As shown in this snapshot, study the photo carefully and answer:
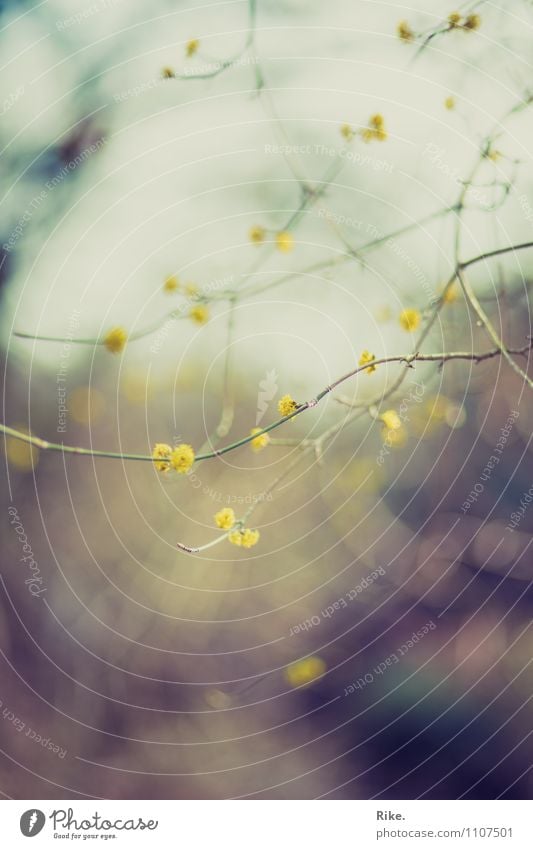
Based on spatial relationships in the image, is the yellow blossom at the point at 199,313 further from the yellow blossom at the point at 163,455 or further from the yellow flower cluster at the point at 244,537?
the yellow flower cluster at the point at 244,537

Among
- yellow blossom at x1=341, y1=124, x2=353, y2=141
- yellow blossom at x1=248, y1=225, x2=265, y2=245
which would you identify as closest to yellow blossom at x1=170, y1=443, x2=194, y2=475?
yellow blossom at x1=248, y1=225, x2=265, y2=245

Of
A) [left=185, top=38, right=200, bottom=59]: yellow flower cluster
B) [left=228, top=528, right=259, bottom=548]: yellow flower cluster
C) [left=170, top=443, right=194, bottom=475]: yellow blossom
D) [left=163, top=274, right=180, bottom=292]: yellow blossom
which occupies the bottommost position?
[left=228, top=528, right=259, bottom=548]: yellow flower cluster

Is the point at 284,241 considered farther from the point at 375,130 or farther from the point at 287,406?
the point at 287,406

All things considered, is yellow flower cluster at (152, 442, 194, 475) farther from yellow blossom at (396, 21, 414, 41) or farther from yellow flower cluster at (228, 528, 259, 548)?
yellow blossom at (396, 21, 414, 41)

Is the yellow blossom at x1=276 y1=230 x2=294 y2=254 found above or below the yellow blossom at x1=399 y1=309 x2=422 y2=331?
above

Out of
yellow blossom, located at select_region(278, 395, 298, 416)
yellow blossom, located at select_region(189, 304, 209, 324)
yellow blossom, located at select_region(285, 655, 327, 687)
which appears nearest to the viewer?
yellow blossom, located at select_region(278, 395, 298, 416)

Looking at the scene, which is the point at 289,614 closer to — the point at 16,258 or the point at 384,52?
the point at 16,258
